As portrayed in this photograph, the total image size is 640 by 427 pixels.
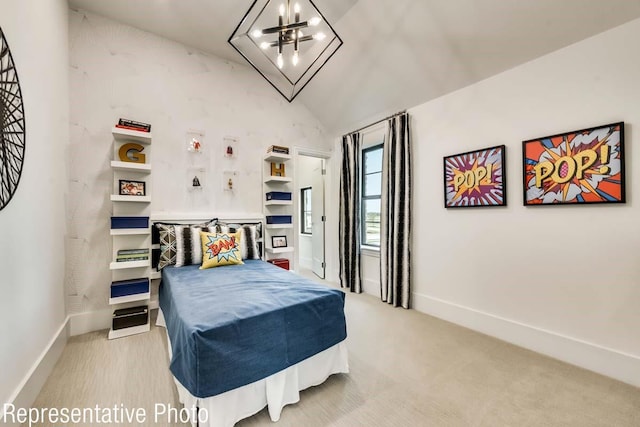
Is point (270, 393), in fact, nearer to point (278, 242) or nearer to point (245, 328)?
point (245, 328)

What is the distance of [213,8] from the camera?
260 centimetres

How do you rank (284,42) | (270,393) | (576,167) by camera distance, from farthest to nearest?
1. (576,167)
2. (284,42)
3. (270,393)

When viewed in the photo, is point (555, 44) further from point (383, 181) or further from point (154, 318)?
point (154, 318)

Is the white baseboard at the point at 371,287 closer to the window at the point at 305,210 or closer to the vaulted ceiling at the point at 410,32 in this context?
the window at the point at 305,210

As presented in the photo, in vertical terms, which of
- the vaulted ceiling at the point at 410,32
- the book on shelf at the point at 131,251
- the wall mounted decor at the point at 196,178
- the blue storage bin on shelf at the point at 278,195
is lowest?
the book on shelf at the point at 131,251

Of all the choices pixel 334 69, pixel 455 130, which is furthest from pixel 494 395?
pixel 334 69

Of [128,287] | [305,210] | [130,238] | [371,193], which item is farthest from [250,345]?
[305,210]

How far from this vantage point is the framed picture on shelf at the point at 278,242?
3695 millimetres

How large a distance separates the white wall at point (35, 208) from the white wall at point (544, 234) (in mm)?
3376

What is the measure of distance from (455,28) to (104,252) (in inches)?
158

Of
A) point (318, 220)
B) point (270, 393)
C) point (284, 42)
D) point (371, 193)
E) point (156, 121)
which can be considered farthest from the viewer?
point (318, 220)

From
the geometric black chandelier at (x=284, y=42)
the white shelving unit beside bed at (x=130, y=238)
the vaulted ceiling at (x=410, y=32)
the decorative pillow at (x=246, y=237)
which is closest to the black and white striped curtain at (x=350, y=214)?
the vaulted ceiling at (x=410, y=32)

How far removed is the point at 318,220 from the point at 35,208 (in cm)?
357

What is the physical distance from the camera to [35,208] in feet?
5.62
